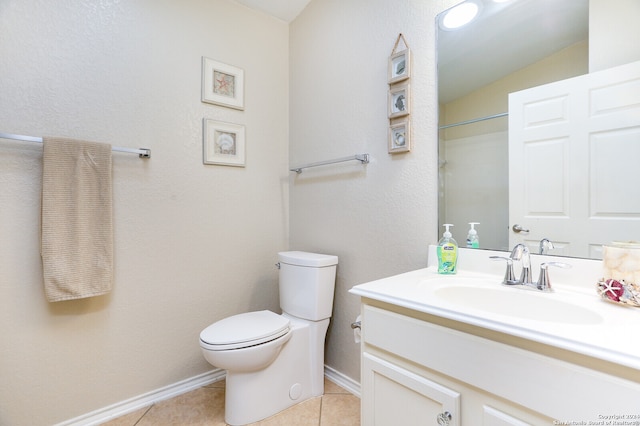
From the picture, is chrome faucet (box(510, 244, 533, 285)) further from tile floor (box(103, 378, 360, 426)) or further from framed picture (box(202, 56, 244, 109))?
framed picture (box(202, 56, 244, 109))

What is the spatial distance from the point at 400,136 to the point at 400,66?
339mm

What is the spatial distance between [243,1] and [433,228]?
1830 mm

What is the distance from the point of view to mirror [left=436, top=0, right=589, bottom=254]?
42.5 inches

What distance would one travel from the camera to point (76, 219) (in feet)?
4.57

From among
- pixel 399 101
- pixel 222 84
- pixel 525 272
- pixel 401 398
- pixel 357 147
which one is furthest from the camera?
pixel 222 84

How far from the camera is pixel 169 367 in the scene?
1.72 metres

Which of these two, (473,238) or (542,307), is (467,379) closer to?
(542,307)

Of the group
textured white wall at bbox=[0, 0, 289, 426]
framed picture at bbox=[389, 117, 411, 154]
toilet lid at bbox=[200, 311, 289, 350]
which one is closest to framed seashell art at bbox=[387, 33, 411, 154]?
framed picture at bbox=[389, 117, 411, 154]

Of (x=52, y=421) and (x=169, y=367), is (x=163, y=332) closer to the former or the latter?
(x=169, y=367)

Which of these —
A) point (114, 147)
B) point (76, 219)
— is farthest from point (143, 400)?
point (114, 147)

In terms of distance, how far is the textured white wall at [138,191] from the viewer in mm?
1345

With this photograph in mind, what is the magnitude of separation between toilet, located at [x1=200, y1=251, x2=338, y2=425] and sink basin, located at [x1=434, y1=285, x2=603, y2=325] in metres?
0.76

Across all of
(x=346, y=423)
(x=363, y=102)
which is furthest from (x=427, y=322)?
(x=363, y=102)

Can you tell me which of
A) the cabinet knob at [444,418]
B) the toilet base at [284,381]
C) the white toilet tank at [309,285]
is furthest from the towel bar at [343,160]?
the cabinet knob at [444,418]
